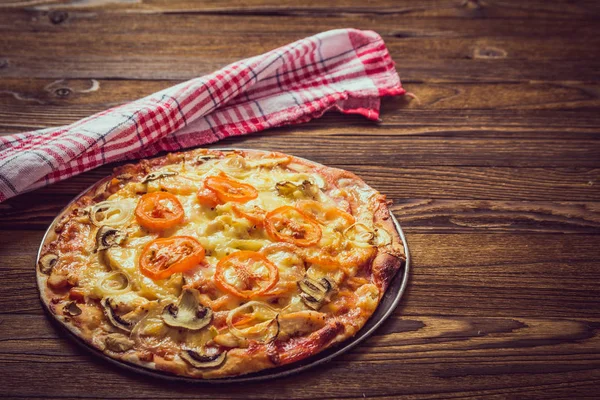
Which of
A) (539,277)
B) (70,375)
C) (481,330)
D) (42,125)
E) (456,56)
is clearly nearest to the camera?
(70,375)

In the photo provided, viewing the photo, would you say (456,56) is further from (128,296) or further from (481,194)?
(128,296)

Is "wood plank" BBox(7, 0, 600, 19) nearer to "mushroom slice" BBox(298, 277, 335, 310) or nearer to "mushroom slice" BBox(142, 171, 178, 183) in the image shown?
"mushroom slice" BBox(142, 171, 178, 183)

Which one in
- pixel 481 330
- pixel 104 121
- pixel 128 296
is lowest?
pixel 481 330

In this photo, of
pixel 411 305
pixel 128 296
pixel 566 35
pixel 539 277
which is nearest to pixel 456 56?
pixel 566 35

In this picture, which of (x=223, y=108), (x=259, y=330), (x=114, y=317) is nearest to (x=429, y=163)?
(x=223, y=108)

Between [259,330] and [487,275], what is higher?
[259,330]

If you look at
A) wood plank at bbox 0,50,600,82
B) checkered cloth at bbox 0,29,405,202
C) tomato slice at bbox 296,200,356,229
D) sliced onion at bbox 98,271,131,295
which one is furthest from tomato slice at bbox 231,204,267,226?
wood plank at bbox 0,50,600,82

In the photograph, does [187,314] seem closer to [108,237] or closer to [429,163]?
[108,237]
